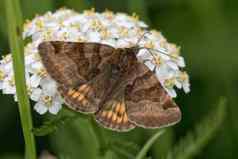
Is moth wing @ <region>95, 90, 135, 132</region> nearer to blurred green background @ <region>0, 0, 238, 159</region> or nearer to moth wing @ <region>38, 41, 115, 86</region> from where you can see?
moth wing @ <region>38, 41, 115, 86</region>

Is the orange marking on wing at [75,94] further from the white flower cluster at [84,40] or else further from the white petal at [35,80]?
the white petal at [35,80]

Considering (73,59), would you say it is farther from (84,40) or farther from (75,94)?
(75,94)

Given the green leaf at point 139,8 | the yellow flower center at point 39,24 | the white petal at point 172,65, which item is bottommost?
the white petal at point 172,65

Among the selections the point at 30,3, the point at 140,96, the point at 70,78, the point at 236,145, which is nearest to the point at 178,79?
the point at 140,96

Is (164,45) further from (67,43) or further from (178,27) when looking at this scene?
(178,27)

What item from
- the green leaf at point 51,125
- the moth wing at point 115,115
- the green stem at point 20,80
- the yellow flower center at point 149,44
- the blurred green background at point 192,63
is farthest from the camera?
the blurred green background at point 192,63

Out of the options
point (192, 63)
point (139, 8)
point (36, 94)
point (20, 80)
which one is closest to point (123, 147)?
point (36, 94)

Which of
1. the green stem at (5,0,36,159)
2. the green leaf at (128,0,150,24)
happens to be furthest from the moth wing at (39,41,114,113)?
the green leaf at (128,0,150,24)

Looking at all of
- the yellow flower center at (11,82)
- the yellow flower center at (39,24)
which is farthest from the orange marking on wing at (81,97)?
the yellow flower center at (39,24)
